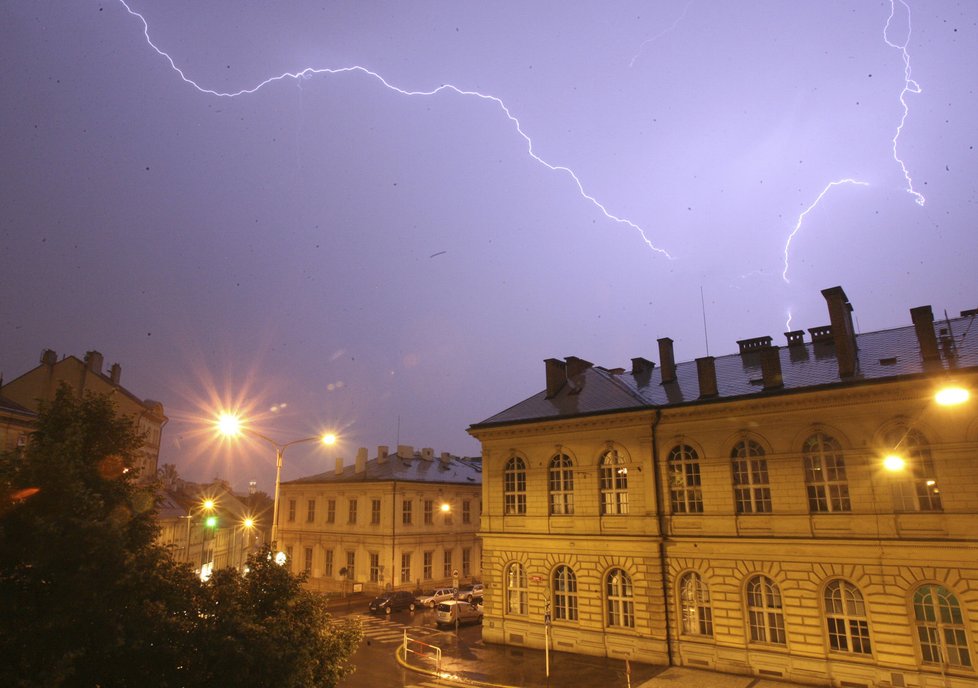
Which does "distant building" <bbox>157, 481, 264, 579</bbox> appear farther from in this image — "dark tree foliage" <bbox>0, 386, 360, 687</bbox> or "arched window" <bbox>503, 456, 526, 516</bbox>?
"dark tree foliage" <bbox>0, 386, 360, 687</bbox>

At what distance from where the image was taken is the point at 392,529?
176 ft

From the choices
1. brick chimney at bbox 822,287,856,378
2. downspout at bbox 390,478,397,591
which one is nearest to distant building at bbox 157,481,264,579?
downspout at bbox 390,478,397,591

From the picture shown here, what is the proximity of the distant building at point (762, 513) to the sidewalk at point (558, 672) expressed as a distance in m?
0.76

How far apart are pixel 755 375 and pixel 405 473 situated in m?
37.0

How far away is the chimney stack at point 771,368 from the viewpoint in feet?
89.7

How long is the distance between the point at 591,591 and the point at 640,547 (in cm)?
362

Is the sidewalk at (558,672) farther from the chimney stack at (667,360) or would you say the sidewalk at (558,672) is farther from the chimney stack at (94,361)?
the chimney stack at (94,361)

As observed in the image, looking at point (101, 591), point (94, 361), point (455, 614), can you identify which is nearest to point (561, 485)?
point (455, 614)

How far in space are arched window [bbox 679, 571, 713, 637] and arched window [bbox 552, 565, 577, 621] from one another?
554 centimetres

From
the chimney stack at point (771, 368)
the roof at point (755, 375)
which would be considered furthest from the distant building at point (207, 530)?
the chimney stack at point (771, 368)

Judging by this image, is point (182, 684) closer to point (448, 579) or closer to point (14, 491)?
point (14, 491)

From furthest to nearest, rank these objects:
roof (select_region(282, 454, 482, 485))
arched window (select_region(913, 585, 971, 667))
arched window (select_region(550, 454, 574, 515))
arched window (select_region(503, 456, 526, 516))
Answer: roof (select_region(282, 454, 482, 485)) → arched window (select_region(503, 456, 526, 516)) → arched window (select_region(550, 454, 574, 515)) → arched window (select_region(913, 585, 971, 667))

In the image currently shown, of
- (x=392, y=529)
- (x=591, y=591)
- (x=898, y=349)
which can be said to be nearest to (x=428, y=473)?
(x=392, y=529)

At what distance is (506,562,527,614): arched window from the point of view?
106 ft
